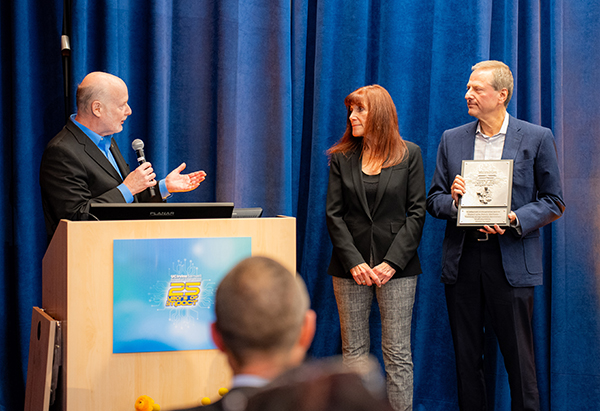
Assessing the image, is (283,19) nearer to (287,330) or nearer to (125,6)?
(125,6)

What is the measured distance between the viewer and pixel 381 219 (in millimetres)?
2707

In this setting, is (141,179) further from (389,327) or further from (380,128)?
(389,327)

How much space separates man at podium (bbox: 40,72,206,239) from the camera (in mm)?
2105

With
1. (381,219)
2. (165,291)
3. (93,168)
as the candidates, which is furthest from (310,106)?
(165,291)

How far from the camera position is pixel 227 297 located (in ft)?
3.03

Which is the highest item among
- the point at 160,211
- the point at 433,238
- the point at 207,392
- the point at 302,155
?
the point at 302,155

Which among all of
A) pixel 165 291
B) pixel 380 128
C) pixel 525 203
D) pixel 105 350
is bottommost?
pixel 105 350

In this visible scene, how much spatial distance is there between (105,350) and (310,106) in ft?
6.96

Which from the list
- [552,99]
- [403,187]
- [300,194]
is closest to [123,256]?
[403,187]

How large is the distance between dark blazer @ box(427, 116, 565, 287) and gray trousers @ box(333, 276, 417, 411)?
10.1 inches

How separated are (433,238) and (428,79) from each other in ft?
3.24

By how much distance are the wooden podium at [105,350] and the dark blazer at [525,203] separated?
1295mm

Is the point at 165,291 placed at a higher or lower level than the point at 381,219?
lower

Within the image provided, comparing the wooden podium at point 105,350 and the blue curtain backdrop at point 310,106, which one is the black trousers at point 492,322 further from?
the wooden podium at point 105,350
